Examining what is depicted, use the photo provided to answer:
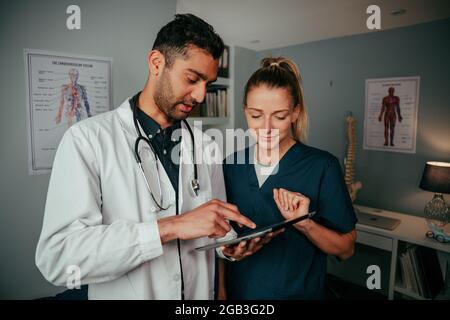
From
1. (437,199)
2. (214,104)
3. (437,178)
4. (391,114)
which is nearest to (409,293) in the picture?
(437,199)

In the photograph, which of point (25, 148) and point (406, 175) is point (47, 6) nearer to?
point (25, 148)

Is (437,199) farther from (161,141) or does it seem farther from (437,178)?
(161,141)

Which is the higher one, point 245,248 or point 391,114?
point 391,114

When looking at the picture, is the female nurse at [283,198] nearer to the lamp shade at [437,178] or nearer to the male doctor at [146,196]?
the male doctor at [146,196]

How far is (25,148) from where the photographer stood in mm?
1104

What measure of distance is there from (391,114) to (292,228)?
1.57 metres

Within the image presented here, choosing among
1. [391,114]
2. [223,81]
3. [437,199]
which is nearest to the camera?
[437,199]

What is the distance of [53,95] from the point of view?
114cm

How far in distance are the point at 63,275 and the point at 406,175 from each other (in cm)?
219

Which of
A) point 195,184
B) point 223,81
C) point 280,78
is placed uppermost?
point 223,81

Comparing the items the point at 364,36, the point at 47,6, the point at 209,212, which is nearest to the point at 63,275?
the point at 209,212

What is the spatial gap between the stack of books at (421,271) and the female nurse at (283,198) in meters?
1.08

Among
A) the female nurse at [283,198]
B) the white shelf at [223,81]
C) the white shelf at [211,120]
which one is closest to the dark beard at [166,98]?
the female nurse at [283,198]

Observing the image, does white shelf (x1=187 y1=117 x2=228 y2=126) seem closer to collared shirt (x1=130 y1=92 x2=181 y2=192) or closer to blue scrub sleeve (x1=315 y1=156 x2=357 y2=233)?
collared shirt (x1=130 y1=92 x2=181 y2=192)
